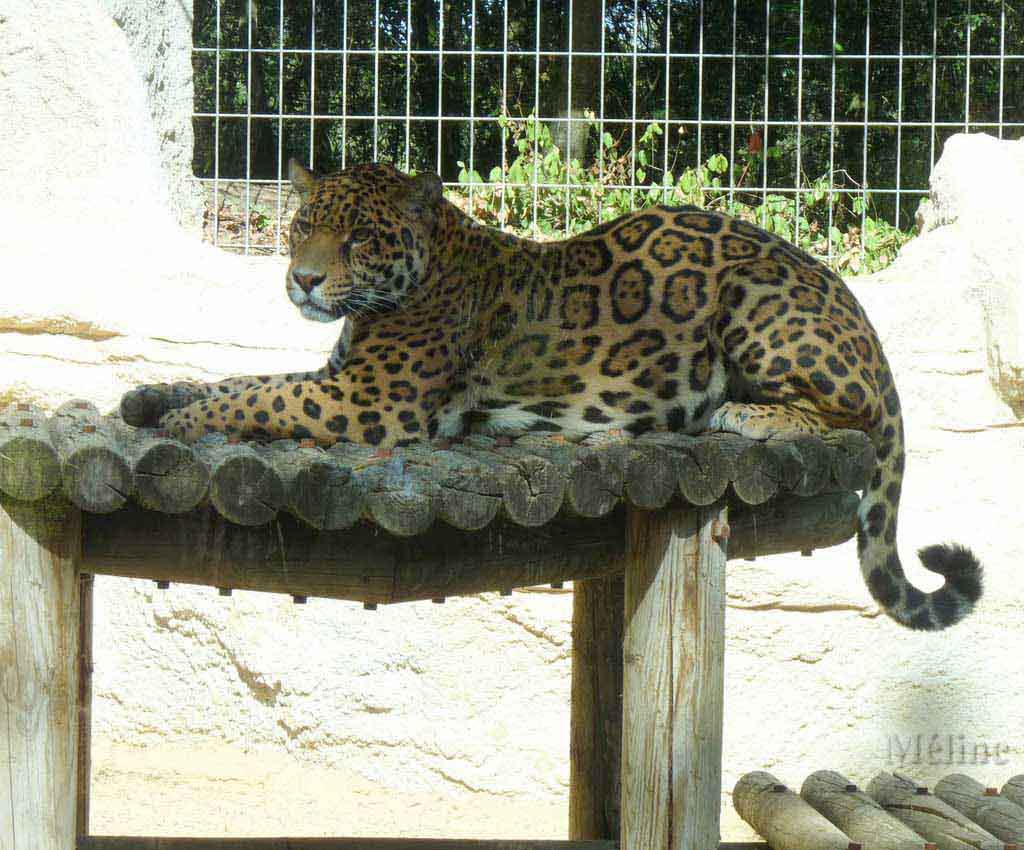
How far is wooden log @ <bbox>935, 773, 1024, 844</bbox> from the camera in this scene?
5.15m

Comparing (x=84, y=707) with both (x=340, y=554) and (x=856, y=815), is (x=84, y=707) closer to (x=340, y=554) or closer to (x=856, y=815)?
(x=340, y=554)

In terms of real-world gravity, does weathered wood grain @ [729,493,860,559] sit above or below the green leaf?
below

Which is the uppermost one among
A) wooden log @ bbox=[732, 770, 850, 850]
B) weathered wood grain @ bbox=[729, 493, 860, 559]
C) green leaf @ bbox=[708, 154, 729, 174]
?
green leaf @ bbox=[708, 154, 729, 174]

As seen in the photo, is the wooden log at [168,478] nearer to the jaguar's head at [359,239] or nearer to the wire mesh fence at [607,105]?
the jaguar's head at [359,239]

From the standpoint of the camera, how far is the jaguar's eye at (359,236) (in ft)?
14.1

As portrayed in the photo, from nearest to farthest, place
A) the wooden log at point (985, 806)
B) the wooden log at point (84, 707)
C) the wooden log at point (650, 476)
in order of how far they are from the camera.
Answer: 1. the wooden log at point (650, 476)
2. the wooden log at point (84, 707)
3. the wooden log at point (985, 806)

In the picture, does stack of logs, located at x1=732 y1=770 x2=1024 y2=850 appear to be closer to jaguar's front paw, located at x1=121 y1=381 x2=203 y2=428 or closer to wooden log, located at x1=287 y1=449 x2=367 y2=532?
jaguar's front paw, located at x1=121 y1=381 x2=203 y2=428

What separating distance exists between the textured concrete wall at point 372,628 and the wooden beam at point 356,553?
2.85m

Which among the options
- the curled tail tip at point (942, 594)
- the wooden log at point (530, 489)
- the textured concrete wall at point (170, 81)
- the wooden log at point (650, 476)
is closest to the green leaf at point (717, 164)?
the textured concrete wall at point (170, 81)

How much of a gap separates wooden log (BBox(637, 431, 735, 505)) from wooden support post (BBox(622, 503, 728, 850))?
11 cm

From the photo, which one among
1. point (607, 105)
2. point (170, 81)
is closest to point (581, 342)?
point (170, 81)

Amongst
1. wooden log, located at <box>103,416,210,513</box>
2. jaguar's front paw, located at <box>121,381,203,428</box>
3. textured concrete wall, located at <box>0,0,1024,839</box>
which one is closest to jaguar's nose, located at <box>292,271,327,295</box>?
jaguar's front paw, located at <box>121,381,203,428</box>

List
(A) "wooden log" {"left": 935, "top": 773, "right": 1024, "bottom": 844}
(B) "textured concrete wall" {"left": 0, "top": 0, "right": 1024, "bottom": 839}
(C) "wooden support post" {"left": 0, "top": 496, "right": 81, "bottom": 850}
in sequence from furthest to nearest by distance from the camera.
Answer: (B) "textured concrete wall" {"left": 0, "top": 0, "right": 1024, "bottom": 839}, (A) "wooden log" {"left": 935, "top": 773, "right": 1024, "bottom": 844}, (C) "wooden support post" {"left": 0, "top": 496, "right": 81, "bottom": 850}

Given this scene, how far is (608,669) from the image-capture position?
4883 millimetres
